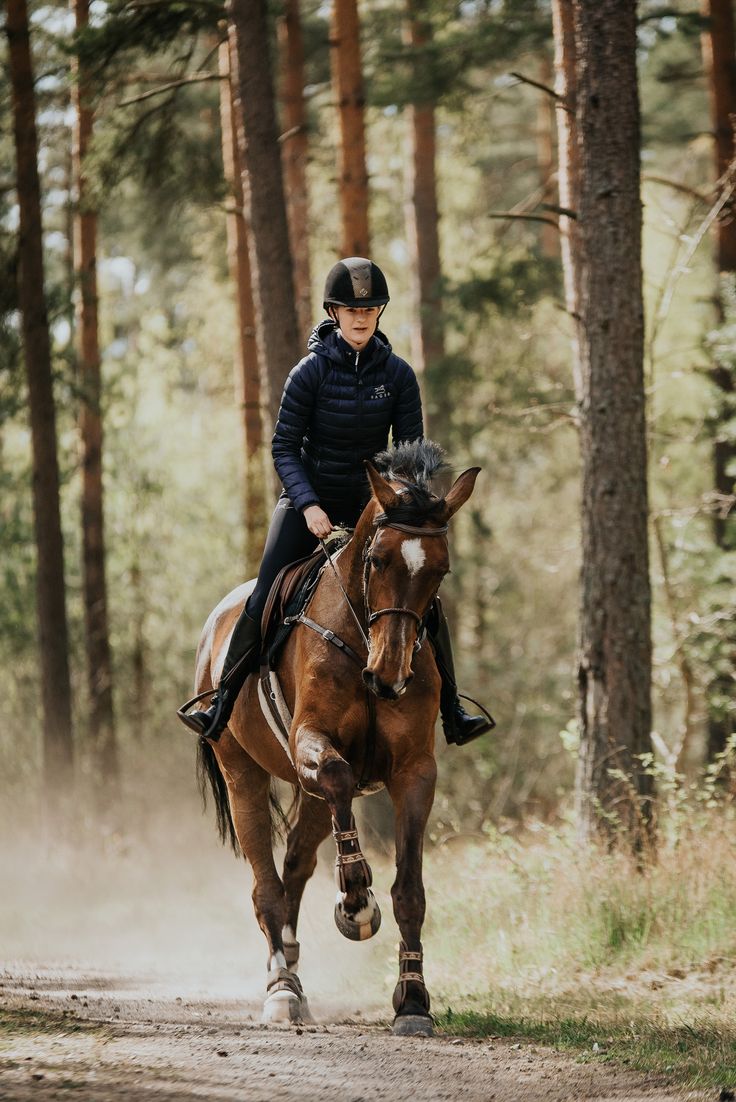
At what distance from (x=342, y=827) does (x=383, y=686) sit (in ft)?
2.55

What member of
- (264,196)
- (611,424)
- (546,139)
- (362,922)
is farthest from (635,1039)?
(546,139)

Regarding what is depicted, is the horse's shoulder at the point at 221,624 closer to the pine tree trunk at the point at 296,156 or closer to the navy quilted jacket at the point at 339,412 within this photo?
the navy quilted jacket at the point at 339,412

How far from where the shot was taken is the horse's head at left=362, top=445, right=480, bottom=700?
632 centimetres

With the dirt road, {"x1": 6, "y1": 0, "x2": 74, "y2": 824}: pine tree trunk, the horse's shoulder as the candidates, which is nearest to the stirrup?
the horse's shoulder

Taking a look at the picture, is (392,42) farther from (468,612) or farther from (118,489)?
(468,612)

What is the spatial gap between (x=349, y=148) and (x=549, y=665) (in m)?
12.8

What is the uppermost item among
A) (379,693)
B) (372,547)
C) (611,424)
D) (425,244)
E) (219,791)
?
(425,244)

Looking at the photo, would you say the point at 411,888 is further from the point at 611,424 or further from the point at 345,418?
the point at 611,424

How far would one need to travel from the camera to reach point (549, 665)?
25.5 m

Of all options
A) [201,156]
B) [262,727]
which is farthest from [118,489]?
[262,727]

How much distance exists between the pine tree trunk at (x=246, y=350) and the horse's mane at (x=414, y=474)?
10.4 meters

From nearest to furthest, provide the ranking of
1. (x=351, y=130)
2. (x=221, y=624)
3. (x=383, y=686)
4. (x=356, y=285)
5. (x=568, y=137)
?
(x=383, y=686) → (x=356, y=285) → (x=221, y=624) → (x=568, y=137) → (x=351, y=130)

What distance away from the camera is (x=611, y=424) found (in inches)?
387

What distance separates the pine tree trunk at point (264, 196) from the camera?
12.5 meters
